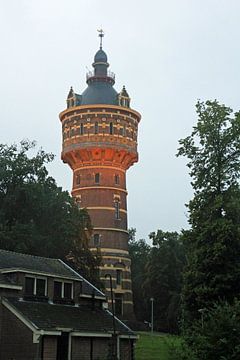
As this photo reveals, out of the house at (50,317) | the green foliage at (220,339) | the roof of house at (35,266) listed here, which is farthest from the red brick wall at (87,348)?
the green foliage at (220,339)

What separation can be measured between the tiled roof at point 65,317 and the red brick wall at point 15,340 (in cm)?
51

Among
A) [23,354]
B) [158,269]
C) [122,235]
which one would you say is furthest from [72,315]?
[158,269]

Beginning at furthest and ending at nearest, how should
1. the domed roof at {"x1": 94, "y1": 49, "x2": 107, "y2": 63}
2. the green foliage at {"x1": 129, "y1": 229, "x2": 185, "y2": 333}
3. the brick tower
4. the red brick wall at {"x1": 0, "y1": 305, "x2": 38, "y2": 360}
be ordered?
the domed roof at {"x1": 94, "y1": 49, "x2": 107, "y2": 63} → the green foliage at {"x1": 129, "y1": 229, "x2": 185, "y2": 333} → the brick tower → the red brick wall at {"x1": 0, "y1": 305, "x2": 38, "y2": 360}

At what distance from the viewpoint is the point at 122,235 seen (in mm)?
64750

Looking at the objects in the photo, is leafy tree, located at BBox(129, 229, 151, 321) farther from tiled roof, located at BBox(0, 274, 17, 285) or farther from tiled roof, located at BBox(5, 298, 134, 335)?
tiled roof, located at BBox(0, 274, 17, 285)

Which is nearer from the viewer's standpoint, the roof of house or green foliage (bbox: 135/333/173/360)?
the roof of house

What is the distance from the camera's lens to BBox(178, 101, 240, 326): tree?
A: 35906 mm

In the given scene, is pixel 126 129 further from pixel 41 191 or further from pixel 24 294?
pixel 24 294

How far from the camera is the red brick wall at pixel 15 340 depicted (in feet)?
93.7

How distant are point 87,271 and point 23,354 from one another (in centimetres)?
2131

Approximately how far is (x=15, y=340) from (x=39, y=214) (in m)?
22.3

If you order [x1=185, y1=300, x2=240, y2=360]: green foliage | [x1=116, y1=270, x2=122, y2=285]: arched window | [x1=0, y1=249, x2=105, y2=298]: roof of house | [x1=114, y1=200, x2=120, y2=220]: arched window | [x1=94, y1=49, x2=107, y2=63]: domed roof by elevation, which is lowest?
[x1=185, y1=300, x2=240, y2=360]: green foliage

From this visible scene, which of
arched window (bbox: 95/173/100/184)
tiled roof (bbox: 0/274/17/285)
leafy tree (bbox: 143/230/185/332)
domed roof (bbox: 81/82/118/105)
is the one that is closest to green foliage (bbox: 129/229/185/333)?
leafy tree (bbox: 143/230/185/332)

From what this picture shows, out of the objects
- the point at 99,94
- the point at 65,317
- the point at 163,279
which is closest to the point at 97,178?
the point at 99,94
